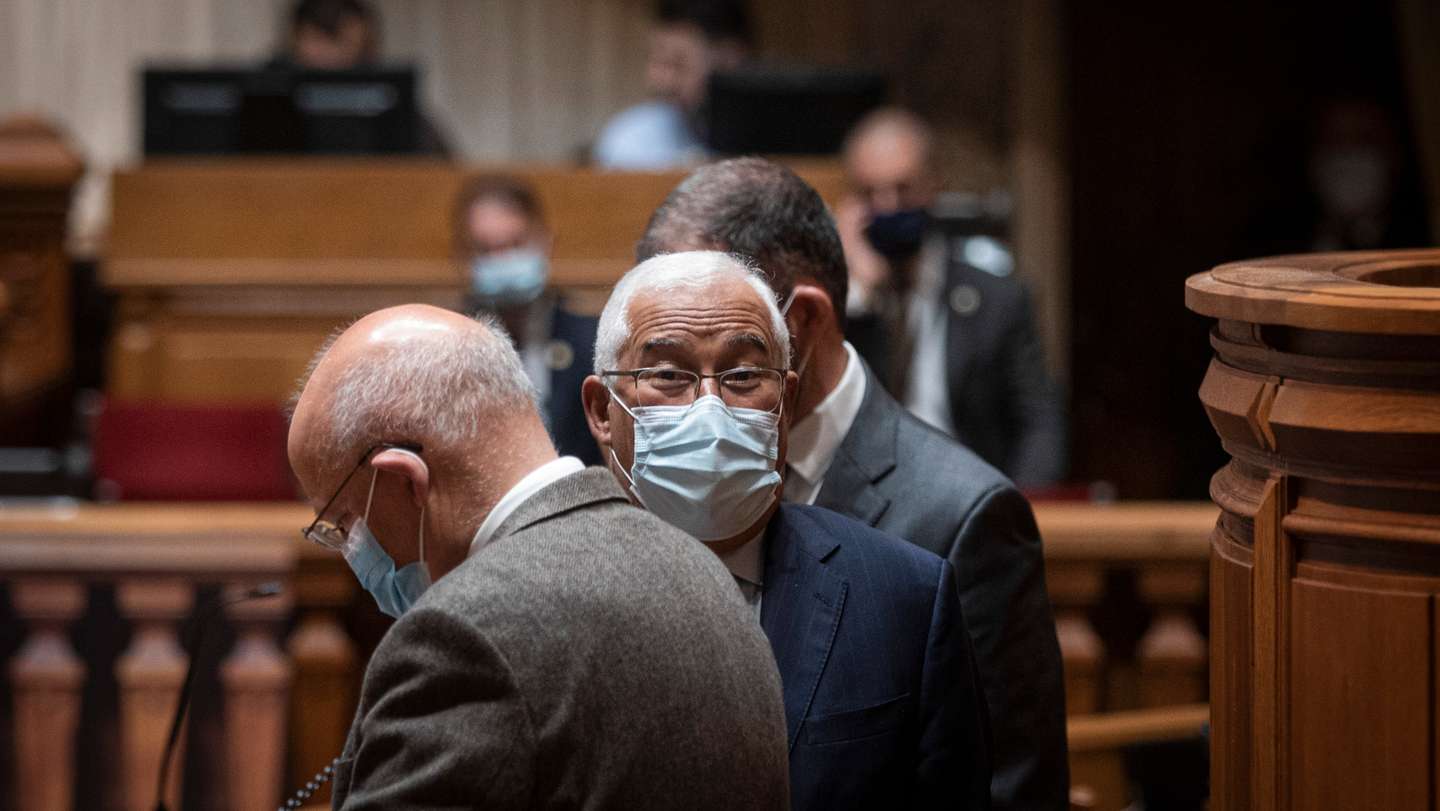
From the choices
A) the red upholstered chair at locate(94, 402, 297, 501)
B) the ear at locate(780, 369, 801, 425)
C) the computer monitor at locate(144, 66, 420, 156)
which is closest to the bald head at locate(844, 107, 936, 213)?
the red upholstered chair at locate(94, 402, 297, 501)

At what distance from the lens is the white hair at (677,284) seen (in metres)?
2.21

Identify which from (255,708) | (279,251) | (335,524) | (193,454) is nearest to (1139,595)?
(255,708)

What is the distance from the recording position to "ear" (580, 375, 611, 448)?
2312mm

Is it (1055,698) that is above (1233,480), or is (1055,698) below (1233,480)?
below

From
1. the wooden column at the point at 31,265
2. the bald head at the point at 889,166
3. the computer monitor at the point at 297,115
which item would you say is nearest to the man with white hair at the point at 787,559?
the bald head at the point at 889,166

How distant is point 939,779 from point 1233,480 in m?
0.49

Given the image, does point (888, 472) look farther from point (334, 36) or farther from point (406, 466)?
point (334, 36)

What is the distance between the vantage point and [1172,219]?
27.5ft

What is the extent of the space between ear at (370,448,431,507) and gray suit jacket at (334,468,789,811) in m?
0.10

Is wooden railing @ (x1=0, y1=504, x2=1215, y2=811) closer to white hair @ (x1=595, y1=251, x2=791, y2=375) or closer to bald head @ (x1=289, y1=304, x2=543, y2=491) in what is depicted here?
white hair @ (x1=595, y1=251, x2=791, y2=375)

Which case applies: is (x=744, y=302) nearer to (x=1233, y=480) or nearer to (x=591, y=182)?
(x=1233, y=480)

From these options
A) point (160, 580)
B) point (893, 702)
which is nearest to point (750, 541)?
point (893, 702)

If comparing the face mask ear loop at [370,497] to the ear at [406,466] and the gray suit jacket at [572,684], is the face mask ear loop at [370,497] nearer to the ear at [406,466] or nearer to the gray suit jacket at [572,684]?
the ear at [406,466]

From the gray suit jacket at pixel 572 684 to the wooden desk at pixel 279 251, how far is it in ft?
14.7
